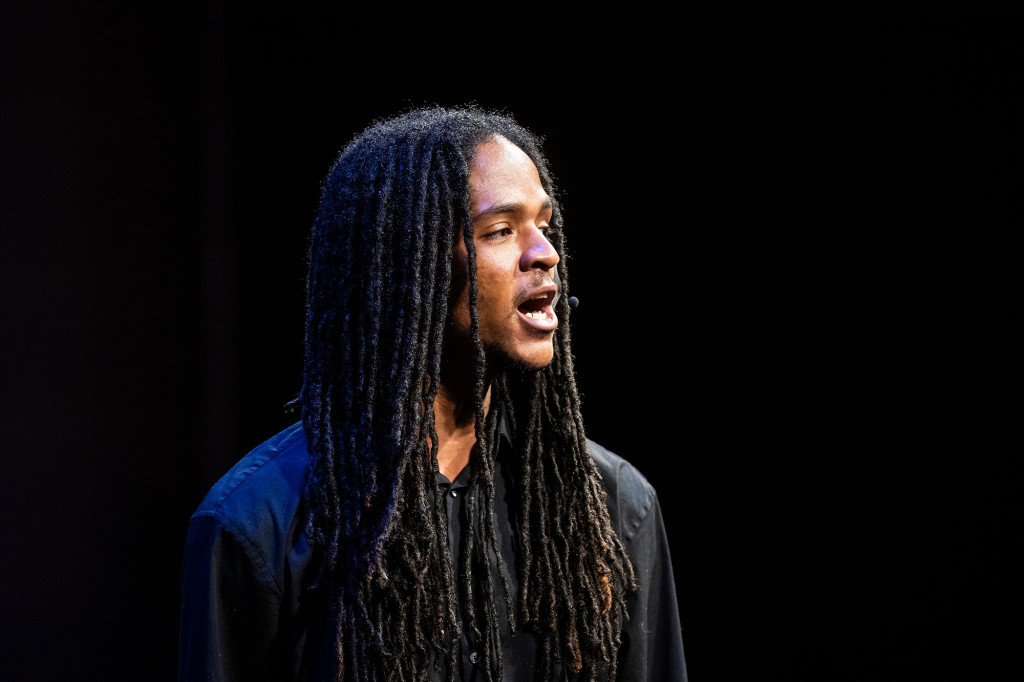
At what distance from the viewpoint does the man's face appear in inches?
48.9

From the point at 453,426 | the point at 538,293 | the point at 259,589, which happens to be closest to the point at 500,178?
the point at 538,293

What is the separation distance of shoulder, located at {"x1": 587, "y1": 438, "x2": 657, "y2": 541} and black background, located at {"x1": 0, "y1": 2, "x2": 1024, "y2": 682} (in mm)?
501

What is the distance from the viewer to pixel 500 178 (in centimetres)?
126

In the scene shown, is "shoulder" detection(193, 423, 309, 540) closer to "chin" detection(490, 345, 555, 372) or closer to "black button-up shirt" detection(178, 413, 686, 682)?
"black button-up shirt" detection(178, 413, 686, 682)

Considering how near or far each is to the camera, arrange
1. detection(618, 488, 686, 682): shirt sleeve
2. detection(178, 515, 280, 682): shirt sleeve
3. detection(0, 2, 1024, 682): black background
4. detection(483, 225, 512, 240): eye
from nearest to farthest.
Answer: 1. detection(178, 515, 280, 682): shirt sleeve
2. detection(483, 225, 512, 240): eye
3. detection(618, 488, 686, 682): shirt sleeve
4. detection(0, 2, 1024, 682): black background

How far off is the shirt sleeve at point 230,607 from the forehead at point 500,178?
0.58 m

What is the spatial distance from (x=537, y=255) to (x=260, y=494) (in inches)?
20.3

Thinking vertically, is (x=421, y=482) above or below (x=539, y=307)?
below

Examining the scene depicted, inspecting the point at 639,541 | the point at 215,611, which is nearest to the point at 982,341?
the point at 639,541

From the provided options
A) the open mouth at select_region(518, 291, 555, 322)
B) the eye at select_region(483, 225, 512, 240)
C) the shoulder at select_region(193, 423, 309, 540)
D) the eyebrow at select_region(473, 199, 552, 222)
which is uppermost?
the eyebrow at select_region(473, 199, 552, 222)

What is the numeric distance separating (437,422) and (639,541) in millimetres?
395

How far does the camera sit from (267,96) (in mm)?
1895

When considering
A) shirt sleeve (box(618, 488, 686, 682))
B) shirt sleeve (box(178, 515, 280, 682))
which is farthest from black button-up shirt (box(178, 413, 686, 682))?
shirt sleeve (box(618, 488, 686, 682))

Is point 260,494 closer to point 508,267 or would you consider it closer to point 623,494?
point 508,267
